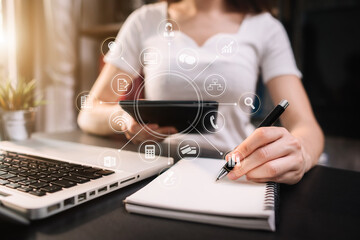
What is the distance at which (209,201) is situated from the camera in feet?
0.89

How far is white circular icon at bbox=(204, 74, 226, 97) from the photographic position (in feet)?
1.63

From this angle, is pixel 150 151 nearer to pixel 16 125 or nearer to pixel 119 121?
pixel 119 121

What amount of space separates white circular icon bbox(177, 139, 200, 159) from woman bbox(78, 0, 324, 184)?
0.01 metres

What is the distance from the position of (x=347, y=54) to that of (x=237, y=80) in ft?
2.58

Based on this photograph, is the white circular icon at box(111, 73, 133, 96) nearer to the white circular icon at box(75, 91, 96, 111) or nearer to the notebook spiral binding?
the white circular icon at box(75, 91, 96, 111)

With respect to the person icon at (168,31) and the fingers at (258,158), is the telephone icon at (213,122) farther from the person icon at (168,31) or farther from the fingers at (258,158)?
the person icon at (168,31)

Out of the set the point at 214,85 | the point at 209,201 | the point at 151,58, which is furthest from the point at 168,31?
the point at 209,201

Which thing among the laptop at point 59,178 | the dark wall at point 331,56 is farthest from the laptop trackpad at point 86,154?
the dark wall at point 331,56

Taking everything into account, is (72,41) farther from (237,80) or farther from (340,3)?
(340,3)

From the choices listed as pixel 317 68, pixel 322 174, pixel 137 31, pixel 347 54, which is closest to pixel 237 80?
pixel 322 174

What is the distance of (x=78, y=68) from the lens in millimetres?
1171

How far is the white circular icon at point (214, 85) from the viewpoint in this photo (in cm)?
50

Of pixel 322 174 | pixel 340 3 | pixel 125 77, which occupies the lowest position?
pixel 322 174

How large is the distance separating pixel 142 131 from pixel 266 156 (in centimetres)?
24
